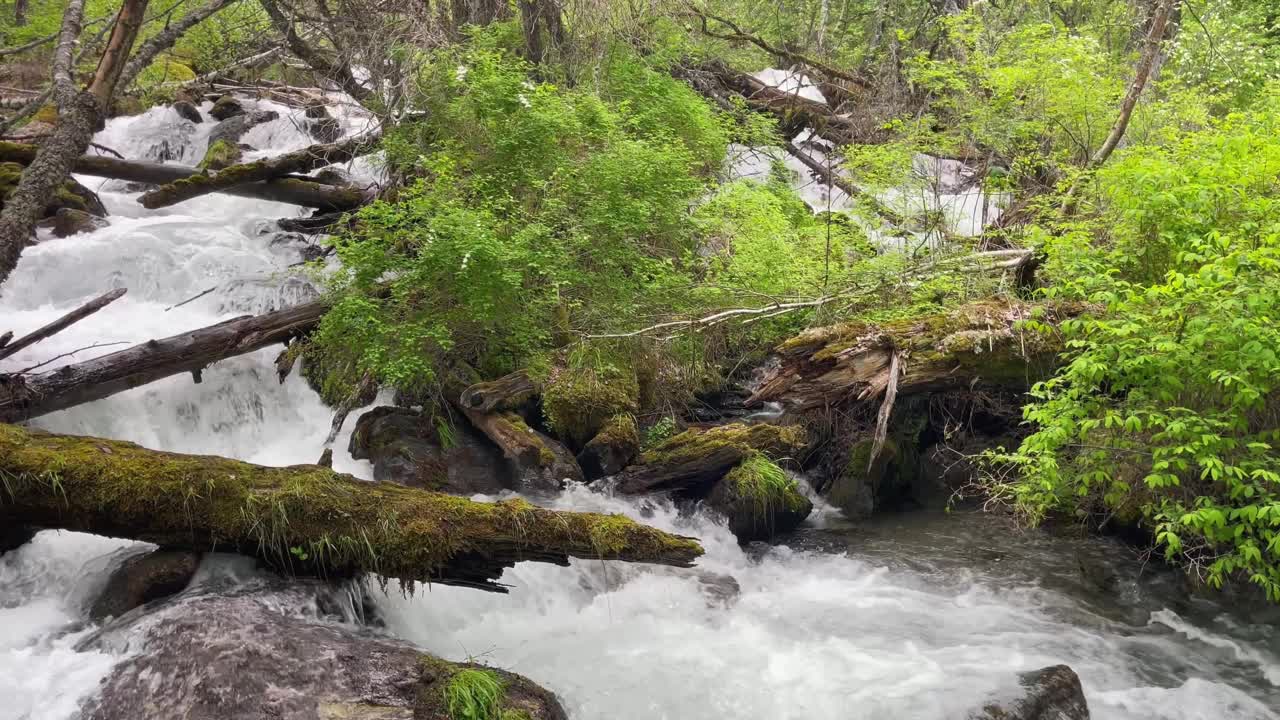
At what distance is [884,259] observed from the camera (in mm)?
8781

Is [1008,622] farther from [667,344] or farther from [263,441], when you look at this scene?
[263,441]

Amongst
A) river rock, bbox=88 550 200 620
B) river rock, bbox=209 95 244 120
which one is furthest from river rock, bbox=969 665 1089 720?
river rock, bbox=209 95 244 120

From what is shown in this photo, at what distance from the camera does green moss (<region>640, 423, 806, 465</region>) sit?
818 centimetres

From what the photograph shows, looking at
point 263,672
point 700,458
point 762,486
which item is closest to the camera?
point 263,672

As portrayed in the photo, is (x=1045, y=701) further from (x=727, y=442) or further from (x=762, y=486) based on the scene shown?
(x=727, y=442)

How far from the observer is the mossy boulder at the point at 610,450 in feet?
27.5

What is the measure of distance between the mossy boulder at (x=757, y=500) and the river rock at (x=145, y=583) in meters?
4.59

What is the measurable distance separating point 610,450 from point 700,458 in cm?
91

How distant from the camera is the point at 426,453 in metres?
8.25

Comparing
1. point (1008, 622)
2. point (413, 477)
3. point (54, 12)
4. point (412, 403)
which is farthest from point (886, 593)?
point (54, 12)

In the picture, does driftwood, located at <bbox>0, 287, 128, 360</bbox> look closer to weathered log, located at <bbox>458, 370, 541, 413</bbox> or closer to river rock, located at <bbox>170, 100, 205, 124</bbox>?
weathered log, located at <bbox>458, 370, 541, 413</bbox>

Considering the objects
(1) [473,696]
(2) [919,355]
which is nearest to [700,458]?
(2) [919,355]

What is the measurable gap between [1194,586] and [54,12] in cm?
2117

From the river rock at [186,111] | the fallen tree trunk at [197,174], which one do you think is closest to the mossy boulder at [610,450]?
the fallen tree trunk at [197,174]
